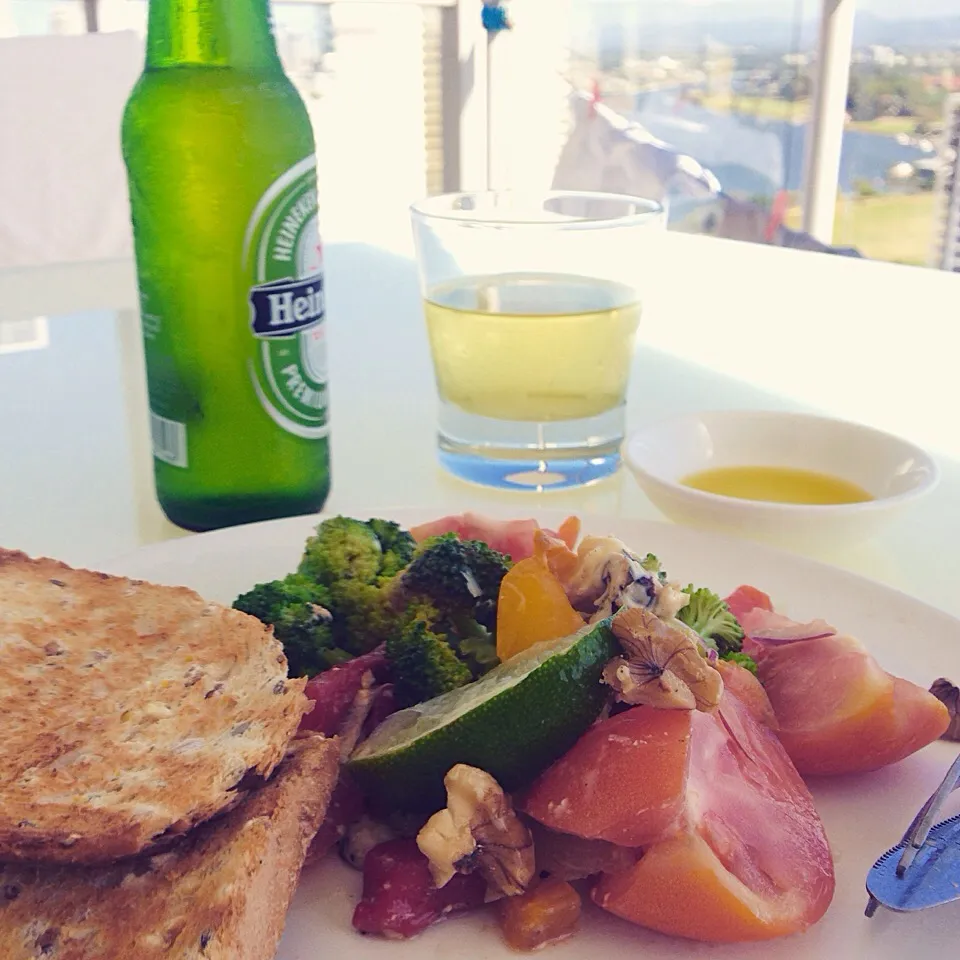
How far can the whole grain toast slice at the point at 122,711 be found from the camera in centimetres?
66

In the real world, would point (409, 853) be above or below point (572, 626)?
below

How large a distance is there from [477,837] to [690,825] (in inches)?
5.7

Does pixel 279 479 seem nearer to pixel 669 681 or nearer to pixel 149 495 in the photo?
pixel 149 495

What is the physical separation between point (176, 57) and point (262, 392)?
0.42 m

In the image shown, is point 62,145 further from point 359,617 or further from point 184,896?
point 184,896

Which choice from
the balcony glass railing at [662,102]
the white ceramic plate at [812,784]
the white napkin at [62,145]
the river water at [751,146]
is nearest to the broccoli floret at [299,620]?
the white ceramic plate at [812,784]

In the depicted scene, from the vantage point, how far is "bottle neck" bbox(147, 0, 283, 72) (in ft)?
4.08

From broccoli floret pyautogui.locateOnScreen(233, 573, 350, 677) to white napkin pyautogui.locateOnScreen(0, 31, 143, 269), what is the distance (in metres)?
2.56

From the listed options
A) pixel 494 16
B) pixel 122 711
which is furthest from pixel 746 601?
pixel 494 16

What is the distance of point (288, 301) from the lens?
48.4 inches

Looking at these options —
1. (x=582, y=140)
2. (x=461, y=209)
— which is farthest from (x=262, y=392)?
(x=582, y=140)

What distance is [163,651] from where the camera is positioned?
2.85ft

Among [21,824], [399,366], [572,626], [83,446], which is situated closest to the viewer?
[21,824]

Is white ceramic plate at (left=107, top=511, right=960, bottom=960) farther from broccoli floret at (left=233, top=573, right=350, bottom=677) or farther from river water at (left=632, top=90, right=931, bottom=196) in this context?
river water at (left=632, top=90, right=931, bottom=196)
